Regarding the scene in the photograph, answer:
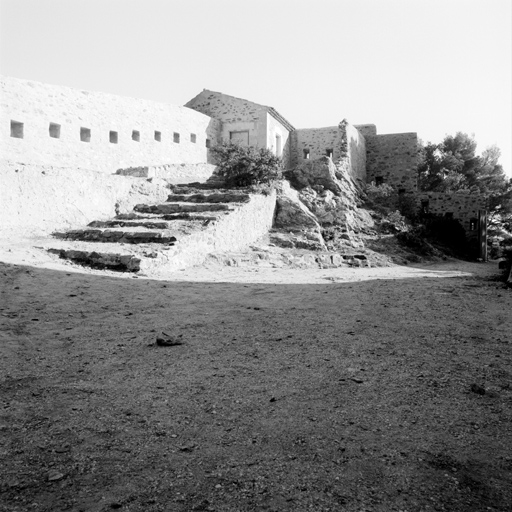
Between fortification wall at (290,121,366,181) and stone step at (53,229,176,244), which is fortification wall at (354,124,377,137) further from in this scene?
stone step at (53,229,176,244)

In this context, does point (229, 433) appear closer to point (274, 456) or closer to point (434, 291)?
point (274, 456)

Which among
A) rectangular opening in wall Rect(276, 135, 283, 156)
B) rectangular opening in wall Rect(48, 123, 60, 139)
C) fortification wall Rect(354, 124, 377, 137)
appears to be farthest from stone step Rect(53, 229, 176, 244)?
fortification wall Rect(354, 124, 377, 137)

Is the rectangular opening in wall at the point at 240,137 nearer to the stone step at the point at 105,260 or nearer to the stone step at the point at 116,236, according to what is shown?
the stone step at the point at 116,236

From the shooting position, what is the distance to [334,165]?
754 inches

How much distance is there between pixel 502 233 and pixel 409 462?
3007cm

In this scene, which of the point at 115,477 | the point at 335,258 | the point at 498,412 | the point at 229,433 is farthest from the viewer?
the point at 335,258

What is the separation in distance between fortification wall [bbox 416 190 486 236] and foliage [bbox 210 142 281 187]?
35.2 feet

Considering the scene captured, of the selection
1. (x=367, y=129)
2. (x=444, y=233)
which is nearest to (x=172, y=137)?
(x=367, y=129)

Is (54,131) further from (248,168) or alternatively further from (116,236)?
(116,236)

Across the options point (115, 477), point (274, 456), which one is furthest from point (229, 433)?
point (115, 477)

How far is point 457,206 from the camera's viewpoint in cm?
2312

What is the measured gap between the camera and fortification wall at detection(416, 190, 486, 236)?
2297 cm

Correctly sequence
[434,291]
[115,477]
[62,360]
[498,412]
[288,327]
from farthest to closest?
[434,291], [288,327], [62,360], [498,412], [115,477]

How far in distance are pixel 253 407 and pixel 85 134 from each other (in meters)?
16.7
